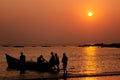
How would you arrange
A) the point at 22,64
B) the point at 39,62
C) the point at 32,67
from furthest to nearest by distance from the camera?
the point at 32,67, the point at 39,62, the point at 22,64

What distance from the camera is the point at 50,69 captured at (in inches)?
1253

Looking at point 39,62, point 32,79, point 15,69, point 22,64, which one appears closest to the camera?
point 32,79

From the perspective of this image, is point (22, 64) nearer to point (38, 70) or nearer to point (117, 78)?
point (38, 70)

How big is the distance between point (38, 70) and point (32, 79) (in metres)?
9.08

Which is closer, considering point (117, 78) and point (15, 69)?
point (117, 78)

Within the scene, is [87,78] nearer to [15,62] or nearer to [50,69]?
[50,69]

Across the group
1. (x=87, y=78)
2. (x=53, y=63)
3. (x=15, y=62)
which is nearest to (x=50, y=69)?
(x=53, y=63)

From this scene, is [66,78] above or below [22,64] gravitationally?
below

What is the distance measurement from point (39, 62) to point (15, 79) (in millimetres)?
8493

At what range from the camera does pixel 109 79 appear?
976 inches

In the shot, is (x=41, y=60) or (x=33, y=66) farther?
(x=33, y=66)

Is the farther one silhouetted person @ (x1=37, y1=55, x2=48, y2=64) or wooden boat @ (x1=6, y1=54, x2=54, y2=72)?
silhouetted person @ (x1=37, y1=55, x2=48, y2=64)

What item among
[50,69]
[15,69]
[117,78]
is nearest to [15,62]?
[15,69]

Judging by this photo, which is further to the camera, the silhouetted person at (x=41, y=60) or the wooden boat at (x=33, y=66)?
the silhouetted person at (x=41, y=60)
